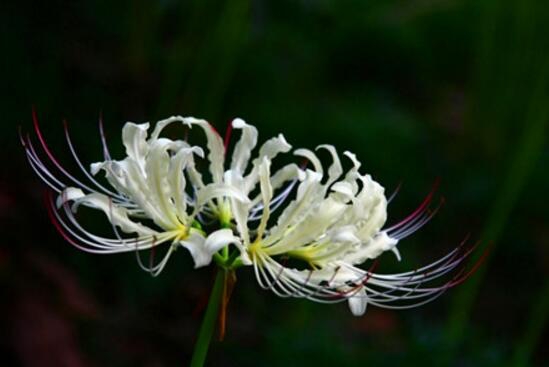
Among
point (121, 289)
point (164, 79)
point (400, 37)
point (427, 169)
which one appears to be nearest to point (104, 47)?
point (164, 79)

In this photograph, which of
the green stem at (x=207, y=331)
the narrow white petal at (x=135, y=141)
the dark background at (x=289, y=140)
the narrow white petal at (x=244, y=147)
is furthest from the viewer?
the dark background at (x=289, y=140)

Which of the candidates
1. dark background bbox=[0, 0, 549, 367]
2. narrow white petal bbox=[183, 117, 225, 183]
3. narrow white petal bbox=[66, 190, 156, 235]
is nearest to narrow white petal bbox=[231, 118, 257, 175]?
narrow white petal bbox=[183, 117, 225, 183]

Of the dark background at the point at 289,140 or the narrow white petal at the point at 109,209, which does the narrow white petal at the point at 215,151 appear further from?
the dark background at the point at 289,140

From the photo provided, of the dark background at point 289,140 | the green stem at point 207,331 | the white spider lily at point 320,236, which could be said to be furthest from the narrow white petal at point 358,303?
the dark background at point 289,140

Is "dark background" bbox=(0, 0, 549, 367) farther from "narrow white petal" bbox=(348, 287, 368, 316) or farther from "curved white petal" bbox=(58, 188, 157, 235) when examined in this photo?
"curved white petal" bbox=(58, 188, 157, 235)

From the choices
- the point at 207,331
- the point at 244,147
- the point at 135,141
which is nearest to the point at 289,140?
the point at 244,147

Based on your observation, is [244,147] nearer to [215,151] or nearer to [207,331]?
[215,151]

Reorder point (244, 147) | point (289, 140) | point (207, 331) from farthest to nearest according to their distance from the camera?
point (289, 140)
point (244, 147)
point (207, 331)

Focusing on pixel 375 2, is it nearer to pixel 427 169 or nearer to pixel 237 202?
pixel 427 169
